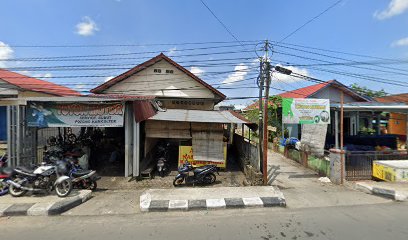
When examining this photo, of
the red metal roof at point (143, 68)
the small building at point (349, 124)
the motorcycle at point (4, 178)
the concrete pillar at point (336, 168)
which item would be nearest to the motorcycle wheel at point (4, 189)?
the motorcycle at point (4, 178)

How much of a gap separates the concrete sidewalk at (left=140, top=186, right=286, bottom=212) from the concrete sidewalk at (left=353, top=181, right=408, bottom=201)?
10.3ft

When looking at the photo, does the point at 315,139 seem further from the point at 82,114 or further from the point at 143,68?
the point at 143,68

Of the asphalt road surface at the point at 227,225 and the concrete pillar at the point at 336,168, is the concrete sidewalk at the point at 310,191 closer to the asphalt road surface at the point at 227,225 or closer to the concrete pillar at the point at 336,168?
the concrete pillar at the point at 336,168

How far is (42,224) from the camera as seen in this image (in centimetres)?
527

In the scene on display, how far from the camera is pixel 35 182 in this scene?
7.03 metres

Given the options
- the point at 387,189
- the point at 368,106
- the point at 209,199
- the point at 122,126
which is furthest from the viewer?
the point at 368,106

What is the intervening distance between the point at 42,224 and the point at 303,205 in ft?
21.7

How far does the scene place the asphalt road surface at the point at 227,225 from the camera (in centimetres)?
460

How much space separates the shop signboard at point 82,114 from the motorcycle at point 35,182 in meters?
2.68

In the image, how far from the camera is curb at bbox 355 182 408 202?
23.0 feet

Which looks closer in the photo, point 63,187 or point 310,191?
point 63,187

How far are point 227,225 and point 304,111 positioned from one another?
20.2 ft

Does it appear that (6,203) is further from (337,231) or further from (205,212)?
(337,231)

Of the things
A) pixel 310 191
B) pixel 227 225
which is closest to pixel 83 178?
pixel 227 225
